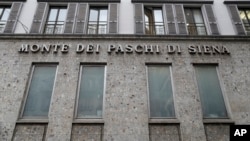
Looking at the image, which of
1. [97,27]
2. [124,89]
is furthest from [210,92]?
[97,27]

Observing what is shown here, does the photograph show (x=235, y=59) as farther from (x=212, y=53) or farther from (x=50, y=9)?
(x=50, y=9)

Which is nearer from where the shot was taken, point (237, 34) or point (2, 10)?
point (237, 34)

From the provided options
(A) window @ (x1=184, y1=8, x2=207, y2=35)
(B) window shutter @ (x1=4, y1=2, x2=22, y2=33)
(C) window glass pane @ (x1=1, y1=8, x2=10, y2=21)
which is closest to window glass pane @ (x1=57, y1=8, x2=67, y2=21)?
(B) window shutter @ (x1=4, y1=2, x2=22, y2=33)

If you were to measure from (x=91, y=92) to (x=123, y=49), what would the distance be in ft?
8.08

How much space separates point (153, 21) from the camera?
12.5 meters

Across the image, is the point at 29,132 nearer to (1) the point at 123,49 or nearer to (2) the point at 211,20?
(1) the point at 123,49

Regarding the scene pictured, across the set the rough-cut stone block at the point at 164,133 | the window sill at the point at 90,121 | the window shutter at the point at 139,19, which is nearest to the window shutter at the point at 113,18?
the window shutter at the point at 139,19

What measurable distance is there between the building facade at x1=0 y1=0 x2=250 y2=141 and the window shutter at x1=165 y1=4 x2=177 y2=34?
48mm

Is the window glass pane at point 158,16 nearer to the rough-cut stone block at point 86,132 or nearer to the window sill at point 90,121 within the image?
the window sill at point 90,121

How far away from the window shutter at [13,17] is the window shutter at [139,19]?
579 cm

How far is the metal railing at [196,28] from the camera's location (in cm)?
1201

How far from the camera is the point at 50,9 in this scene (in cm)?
1274

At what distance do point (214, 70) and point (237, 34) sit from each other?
2433mm

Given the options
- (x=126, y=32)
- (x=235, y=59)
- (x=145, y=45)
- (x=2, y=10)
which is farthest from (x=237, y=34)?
(x=2, y=10)
